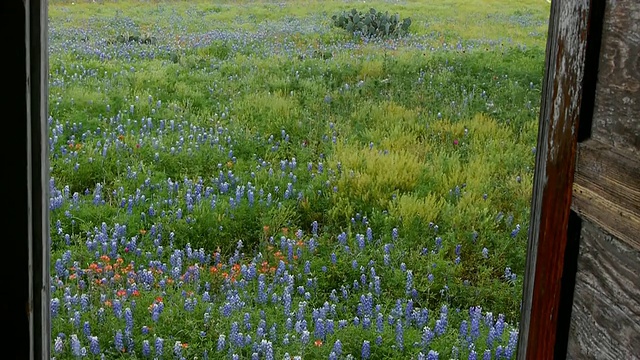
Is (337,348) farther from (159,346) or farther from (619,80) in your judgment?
(619,80)

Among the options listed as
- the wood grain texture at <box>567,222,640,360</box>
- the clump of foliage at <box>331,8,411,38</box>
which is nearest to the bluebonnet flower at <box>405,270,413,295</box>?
the wood grain texture at <box>567,222,640,360</box>

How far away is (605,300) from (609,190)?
0.77 ft

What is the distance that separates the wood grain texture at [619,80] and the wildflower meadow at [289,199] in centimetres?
332

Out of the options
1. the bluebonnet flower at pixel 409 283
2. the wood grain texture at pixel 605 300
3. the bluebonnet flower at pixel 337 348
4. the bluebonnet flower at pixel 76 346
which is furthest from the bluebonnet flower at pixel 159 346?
the wood grain texture at pixel 605 300

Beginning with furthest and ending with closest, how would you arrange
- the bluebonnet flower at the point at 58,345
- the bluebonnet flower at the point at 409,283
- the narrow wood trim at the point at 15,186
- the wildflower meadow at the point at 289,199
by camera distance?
the bluebonnet flower at the point at 409,283
the wildflower meadow at the point at 289,199
the bluebonnet flower at the point at 58,345
the narrow wood trim at the point at 15,186

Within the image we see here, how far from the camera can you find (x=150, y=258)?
6078mm

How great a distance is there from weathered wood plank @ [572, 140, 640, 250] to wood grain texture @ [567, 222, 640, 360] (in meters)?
0.03

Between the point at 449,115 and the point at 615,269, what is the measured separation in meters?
8.07

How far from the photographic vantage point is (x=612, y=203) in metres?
1.63

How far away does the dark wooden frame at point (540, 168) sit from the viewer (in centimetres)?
175

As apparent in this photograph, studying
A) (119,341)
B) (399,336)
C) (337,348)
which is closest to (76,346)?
(119,341)

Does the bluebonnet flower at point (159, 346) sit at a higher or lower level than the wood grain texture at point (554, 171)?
lower

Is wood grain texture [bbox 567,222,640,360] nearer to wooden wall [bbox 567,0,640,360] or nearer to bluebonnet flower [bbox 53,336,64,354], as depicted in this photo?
wooden wall [bbox 567,0,640,360]

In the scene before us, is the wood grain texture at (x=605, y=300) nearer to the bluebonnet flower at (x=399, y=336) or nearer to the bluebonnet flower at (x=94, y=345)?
the bluebonnet flower at (x=399, y=336)
